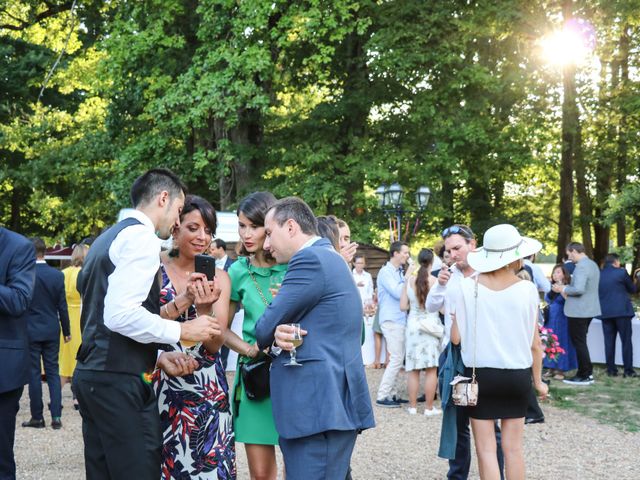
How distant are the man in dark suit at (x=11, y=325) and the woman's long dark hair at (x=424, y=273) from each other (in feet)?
17.2

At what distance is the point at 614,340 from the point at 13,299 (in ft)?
33.7

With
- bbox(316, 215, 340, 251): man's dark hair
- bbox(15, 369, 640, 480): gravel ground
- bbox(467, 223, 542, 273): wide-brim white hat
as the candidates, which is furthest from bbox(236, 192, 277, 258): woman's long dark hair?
bbox(15, 369, 640, 480): gravel ground

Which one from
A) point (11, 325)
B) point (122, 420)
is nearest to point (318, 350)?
point (122, 420)

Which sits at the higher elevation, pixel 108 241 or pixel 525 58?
pixel 525 58

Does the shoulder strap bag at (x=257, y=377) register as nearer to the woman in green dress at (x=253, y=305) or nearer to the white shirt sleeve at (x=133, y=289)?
the woman in green dress at (x=253, y=305)

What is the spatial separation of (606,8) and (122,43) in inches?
482

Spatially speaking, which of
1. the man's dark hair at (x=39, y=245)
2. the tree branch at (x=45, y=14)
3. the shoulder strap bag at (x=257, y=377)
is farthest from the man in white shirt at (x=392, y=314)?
the tree branch at (x=45, y=14)

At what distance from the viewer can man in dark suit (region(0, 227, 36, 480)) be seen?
424 centimetres

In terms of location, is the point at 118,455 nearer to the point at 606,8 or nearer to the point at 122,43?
the point at 122,43

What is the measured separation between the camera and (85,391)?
3010 millimetres

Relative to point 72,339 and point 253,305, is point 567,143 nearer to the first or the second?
point 72,339

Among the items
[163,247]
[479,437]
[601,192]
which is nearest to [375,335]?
[479,437]

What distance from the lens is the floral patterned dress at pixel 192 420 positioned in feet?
11.5

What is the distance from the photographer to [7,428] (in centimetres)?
438
